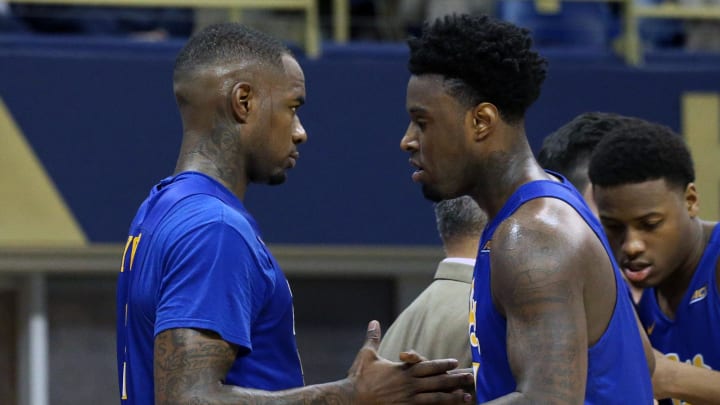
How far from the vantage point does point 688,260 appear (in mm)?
4246

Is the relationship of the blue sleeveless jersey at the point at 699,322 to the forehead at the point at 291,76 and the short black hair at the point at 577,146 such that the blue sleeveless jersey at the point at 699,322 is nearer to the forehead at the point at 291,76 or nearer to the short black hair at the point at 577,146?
the short black hair at the point at 577,146

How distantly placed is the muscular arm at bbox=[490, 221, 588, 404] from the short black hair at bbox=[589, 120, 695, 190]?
1233mm

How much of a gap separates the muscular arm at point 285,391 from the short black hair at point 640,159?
114 centimetres

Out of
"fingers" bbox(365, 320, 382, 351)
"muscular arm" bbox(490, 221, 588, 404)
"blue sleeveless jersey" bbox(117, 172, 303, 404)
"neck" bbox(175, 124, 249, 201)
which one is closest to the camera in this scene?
"muscular arm" bbox(490, 221, 588, 404)

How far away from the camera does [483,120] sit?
3.19 m

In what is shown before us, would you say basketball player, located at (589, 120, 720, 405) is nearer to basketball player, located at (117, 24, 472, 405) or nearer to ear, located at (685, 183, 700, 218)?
ear, located at (685, 183, 700, 218)

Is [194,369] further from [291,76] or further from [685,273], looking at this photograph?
[685,273]

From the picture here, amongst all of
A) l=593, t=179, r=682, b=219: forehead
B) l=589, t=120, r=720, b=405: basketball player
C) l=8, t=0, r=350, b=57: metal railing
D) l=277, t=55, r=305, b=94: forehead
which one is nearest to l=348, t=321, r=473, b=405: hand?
l=277, t=55, r=305, b=94: forehead

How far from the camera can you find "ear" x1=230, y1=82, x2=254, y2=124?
10.9 feet

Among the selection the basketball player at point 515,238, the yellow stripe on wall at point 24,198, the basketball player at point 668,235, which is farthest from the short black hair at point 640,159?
the yellow stripe on wall at point 24,198

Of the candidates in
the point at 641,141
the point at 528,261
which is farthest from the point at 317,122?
the point at 528,261

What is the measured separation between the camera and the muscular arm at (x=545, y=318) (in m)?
2.85

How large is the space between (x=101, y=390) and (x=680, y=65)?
4207 mm

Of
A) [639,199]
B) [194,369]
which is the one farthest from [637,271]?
[194,369]
